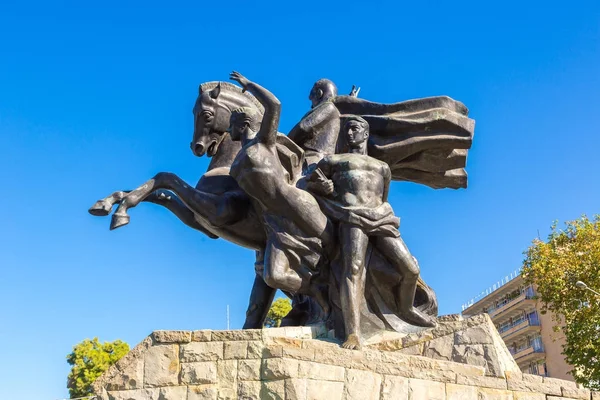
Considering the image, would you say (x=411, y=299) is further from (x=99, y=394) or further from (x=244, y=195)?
(x=99, y=394)

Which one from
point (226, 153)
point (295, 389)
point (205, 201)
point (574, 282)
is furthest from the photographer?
point (574, 282)

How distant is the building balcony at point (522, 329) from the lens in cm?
4756

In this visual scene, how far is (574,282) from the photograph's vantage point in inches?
910

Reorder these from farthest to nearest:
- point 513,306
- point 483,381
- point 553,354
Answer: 1. point 513,306
2. point 553,354
3. point 483,381

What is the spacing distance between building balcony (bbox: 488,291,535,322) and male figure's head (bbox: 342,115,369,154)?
41652mm

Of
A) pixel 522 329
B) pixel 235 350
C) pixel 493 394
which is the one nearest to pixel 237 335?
pixel 235 350

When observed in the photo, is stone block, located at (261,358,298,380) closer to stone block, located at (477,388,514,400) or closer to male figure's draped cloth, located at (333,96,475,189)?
stone block, located at (477,388,514,400)

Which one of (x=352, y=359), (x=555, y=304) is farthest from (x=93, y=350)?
Answer: (x=352, y=359)

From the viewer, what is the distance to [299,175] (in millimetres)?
8891

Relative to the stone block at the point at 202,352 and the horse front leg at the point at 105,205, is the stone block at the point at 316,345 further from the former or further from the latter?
the horse front leg at the point at 105,205

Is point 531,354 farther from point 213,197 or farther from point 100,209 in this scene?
point 100,209

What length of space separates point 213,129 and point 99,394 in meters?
3.94

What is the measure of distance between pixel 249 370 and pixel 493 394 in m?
2.53

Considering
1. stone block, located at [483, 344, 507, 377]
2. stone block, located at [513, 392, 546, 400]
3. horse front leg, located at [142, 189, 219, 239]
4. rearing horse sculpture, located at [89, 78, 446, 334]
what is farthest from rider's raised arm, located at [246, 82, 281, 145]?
stone block, located at [513, 392, 546, 400]
